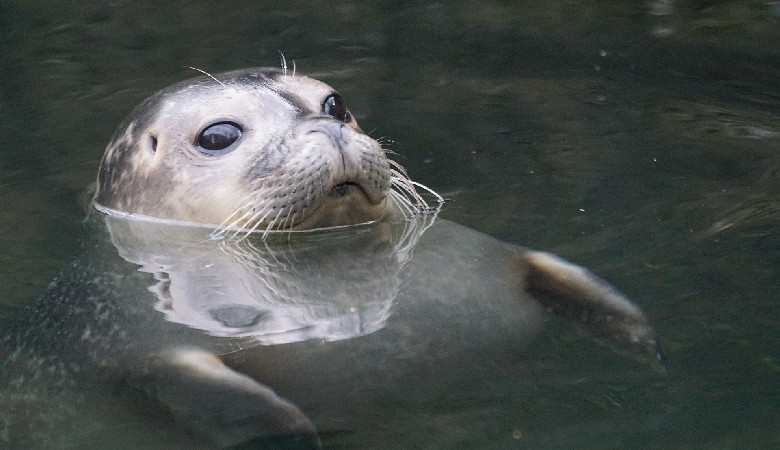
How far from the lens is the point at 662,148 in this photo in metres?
5.17

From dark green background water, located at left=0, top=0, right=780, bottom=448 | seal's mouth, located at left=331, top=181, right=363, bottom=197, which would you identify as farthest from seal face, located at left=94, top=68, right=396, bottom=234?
dark green background water, located at left=0, top=0, right=780, bottom=448

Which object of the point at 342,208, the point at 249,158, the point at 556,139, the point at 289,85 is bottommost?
the point at 556,139

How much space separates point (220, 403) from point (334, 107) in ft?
6.21

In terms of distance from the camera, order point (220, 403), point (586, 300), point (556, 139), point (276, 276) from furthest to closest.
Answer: point (556, 139), point (276, 276), point (586, 300), point (220, 403)

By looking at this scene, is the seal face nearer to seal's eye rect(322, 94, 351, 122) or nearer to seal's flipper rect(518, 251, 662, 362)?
seal's eye rect(322, 94, 351, 122)

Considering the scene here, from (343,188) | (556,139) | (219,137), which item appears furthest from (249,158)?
(556,139)

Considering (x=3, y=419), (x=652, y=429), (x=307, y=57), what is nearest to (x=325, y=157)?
(x=3, y=419)

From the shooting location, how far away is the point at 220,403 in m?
2.99

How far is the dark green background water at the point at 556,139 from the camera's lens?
3.01m

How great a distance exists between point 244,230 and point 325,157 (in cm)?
50

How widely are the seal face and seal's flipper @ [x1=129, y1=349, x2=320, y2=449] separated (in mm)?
802

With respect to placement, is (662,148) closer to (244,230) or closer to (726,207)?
(726,207)

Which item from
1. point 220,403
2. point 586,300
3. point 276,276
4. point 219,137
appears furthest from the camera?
point 219,137

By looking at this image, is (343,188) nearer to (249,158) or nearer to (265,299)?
(249,158)
